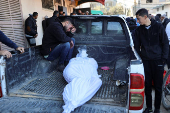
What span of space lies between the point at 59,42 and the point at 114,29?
142cm

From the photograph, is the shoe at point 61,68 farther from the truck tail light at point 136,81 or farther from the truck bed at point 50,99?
the truck tail light at point 136,81

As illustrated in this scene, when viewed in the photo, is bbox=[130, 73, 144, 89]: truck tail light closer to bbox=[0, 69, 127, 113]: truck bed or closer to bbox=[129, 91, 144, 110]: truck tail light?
bbox=[129, 91, 144, 110]: truck tail light

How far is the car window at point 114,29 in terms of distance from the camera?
3676 mm

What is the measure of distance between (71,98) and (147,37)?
5.39 ft

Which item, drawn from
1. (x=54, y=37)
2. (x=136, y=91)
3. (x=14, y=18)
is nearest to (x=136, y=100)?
(x=136, y=91)

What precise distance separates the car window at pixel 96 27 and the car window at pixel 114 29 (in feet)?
0.65

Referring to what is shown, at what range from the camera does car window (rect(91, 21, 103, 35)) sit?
3.71 meters

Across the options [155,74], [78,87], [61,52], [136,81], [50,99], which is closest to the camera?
[136,81]

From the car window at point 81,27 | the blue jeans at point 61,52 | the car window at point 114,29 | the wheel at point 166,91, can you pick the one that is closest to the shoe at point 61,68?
the blue jeans at point 61,52

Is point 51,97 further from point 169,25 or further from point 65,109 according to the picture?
point 169,25

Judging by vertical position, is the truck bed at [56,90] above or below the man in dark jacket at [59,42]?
below

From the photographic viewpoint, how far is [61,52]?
3.70 metres

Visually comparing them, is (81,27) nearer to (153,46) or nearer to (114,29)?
(114,29)

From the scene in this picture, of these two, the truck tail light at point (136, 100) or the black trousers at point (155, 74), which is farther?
the black trousers at point (155, 74)
